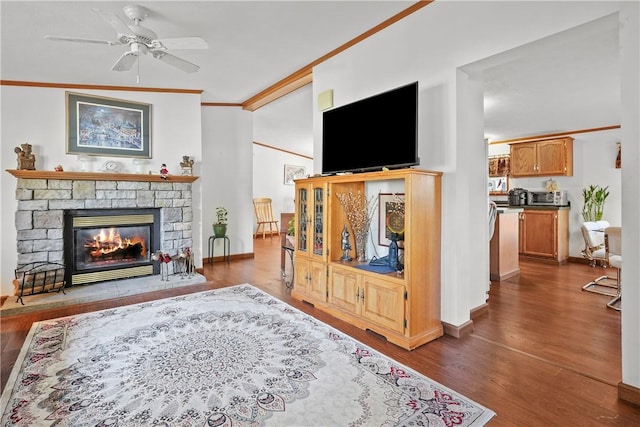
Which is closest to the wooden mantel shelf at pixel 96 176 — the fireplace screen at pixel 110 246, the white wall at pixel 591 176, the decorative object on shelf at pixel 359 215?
the fireplace screen at pixel 110 246

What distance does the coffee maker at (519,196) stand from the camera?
6680 mm

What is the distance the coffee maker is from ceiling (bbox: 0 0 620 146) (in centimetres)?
188

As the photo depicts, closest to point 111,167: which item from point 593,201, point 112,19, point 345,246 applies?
point 112,19

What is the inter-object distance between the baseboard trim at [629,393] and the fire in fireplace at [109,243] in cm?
504

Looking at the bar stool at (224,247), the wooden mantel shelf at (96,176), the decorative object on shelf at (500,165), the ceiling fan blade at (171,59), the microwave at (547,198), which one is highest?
the ceiling fan blade at (171,59)

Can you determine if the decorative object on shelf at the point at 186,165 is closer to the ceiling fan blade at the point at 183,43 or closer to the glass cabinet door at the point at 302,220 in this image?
the glass cabinet door at the point at 302,220

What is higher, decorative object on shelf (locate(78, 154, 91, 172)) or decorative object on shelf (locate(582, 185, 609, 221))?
decorative object on shelf (locate(78, 154, 91, 172))

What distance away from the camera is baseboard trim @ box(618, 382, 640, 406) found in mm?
1876

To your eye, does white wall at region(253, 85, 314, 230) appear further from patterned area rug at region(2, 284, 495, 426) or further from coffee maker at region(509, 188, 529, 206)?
coffee maker at region(509, 188, 529, 206)

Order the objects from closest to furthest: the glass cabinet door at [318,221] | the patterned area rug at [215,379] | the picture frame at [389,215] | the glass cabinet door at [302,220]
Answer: the patterned area rug at [215,379] → the picture frame at [389,215] → the glass cabinet door at [318,221] → the glass cabinet door at [302,220]

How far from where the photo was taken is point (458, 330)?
2760mm

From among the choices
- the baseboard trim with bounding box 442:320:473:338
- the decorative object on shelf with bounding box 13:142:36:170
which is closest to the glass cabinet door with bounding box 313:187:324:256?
the baseboard trim with bounding box 442:320:473:338

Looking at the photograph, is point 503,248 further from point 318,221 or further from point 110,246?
point 110,246

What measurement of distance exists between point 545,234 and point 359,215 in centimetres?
466
